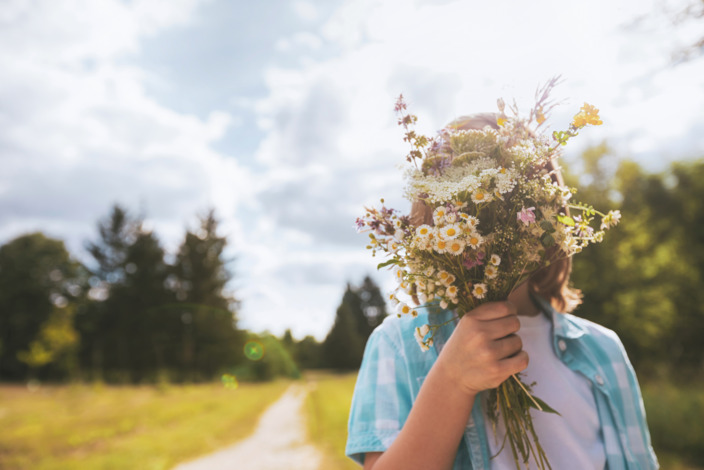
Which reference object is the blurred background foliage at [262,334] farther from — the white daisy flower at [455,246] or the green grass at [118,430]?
the white daisy flower at [455,246]

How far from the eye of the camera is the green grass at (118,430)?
28.3 ft

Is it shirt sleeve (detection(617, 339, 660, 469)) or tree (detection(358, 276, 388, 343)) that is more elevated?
tree (detection(358, 276, 388, 343))

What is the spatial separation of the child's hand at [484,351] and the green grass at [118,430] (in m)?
8.39

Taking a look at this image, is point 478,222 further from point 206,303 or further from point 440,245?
point 206,303

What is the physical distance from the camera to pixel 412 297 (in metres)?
1.70

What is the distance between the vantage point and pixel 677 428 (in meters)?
8.23

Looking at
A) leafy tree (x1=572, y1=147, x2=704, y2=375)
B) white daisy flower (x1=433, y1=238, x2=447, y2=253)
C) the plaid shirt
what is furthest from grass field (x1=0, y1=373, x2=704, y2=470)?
white daisy flower (x1=433, y1=238, x2=447, y2=253)

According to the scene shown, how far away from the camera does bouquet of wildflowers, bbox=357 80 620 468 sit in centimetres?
133

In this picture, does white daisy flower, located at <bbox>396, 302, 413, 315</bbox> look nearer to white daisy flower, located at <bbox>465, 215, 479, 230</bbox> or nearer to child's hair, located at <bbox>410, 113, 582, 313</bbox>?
white daisy flower, located at <bbox>465, 215, 479, 230</bbox>

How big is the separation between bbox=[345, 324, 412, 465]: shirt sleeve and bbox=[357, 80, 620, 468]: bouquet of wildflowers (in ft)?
0.92

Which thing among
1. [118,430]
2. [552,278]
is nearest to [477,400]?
[552,278]

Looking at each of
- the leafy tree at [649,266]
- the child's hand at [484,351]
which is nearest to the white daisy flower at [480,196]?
the child's hand at [484,351]

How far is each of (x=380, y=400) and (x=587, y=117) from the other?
1.20 m

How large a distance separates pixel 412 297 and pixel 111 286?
40898mm
